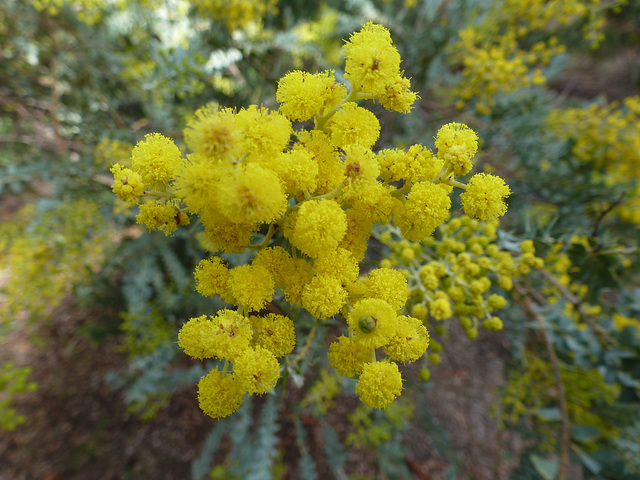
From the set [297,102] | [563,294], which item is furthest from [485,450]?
[297,102]

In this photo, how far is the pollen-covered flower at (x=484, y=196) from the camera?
0.67 meters

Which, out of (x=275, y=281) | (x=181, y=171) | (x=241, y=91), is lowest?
(x=275, y=281)

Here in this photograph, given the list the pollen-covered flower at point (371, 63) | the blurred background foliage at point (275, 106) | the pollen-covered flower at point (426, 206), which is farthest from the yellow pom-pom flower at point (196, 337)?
the blurred background foliage at point (275, 106)

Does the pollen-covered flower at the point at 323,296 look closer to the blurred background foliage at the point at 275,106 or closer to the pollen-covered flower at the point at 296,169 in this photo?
the pollen-covered flower at the point at 296,169

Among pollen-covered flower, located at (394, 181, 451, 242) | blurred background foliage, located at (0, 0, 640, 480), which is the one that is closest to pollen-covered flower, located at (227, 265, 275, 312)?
pollen-covered flower, located at (394, 181, 451, 242)

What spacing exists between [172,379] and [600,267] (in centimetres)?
200

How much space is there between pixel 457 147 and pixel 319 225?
0.33 meters

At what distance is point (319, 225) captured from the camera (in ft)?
1.96

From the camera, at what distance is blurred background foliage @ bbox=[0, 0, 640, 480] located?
141 centimetres

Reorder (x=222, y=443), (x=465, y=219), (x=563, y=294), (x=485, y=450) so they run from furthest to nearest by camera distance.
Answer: (x=485, y=450) → (x=222, y=443) → (x=563, y=294) → (x=465, y=219)

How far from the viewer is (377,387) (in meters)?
0.66

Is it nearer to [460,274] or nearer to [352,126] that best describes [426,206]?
[352,126]

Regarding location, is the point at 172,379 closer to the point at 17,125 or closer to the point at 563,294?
the point at 563,294

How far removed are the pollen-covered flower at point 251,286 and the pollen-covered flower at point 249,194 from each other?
13 cm
